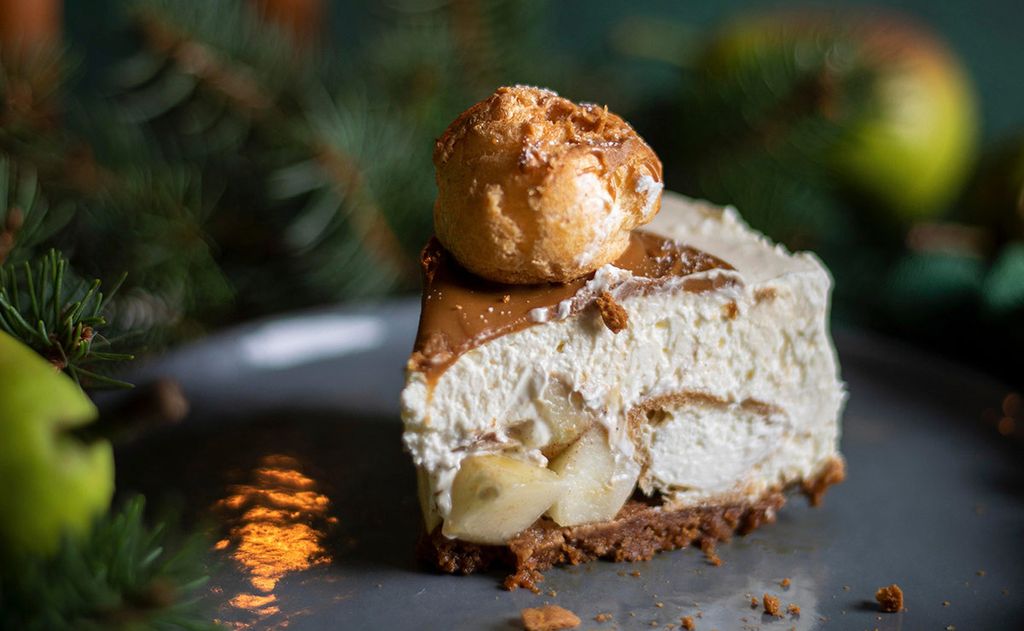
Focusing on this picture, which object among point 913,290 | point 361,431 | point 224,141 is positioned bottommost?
point 361,431

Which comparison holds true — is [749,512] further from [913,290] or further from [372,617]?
[913,290]

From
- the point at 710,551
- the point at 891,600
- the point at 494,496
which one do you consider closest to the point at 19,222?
the point at 494,496

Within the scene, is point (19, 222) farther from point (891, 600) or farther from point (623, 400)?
point (891, 600)

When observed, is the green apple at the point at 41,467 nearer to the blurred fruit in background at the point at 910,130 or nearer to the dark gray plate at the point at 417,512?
the dark gray plate at the point at 417,512

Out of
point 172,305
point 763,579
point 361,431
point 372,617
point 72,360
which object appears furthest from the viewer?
point 172,305

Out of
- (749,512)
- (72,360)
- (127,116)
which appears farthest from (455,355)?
(127,116)

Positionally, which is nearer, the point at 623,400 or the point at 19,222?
the point at 623,400
